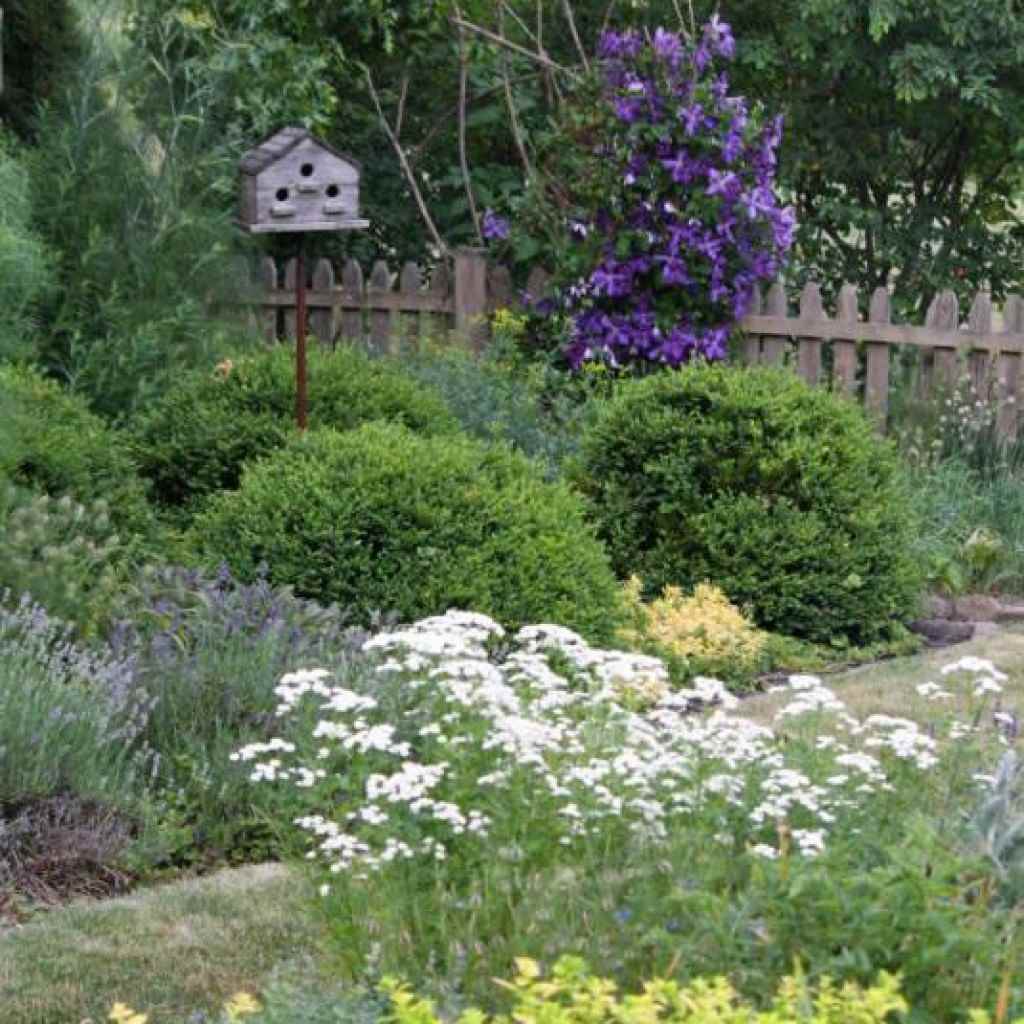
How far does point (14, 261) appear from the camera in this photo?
7.00 m

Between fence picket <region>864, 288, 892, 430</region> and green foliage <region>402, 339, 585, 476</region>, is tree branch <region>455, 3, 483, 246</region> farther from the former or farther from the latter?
fence picket <region>864, 288, 892, 430</region>

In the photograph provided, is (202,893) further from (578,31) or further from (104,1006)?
(578,31)

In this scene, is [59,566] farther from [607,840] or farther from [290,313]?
[290,313]

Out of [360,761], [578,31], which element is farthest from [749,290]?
[360,761]

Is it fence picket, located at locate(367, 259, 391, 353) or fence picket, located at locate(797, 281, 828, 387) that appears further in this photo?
fence picket, located at locate(367, 259, 391, 353)

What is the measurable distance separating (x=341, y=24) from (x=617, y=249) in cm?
281

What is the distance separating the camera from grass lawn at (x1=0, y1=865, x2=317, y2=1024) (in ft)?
14.6

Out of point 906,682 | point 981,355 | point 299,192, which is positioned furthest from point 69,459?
point 981,355

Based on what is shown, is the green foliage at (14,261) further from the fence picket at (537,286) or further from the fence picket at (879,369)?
the fence picket at (879,369)

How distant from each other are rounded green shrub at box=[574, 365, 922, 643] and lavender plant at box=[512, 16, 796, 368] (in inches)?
91.5

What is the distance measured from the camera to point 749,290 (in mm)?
10977

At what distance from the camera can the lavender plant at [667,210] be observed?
10.7 meters

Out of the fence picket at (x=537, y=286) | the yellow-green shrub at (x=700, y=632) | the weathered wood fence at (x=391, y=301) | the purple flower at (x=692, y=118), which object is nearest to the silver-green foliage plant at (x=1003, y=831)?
the yellow-green shrub at (x=700, y=632)

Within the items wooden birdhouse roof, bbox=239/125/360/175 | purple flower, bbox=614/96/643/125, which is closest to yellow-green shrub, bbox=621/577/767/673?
wooden birdhouse roof, bbox=239/125/360/175
